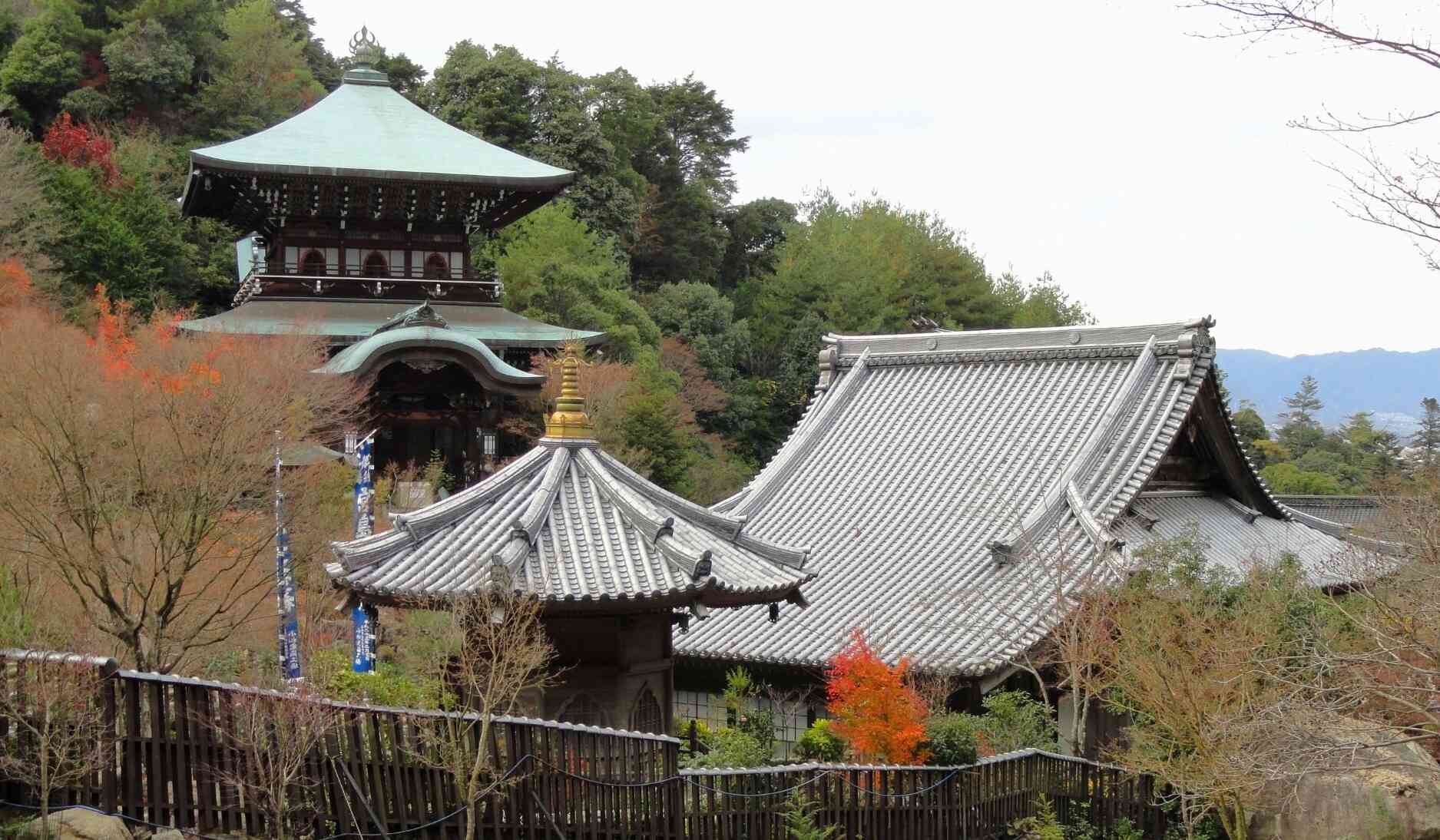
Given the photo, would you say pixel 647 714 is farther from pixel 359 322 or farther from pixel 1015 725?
pixel 359 322

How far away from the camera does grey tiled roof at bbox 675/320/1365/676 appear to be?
16.9 metres

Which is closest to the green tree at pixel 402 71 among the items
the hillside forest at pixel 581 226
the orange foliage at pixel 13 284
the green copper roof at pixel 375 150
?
the hillside forest at pixel 581 226

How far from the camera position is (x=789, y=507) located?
68.2ft

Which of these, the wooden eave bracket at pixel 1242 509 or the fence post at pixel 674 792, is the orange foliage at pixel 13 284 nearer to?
the fence post at pixel 674 792

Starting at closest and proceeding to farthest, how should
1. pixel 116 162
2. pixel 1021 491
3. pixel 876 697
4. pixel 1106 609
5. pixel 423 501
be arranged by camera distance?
1. pixel 876 697
2. pixel 1106 609
3. pixel 1021 491
4. pixel 423 501
5. pixel 116 162

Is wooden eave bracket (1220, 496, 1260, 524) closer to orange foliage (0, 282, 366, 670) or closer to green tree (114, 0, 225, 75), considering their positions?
orange foliage (0, 282, 366, 670)

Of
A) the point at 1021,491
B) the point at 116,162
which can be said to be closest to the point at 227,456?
the point at 1021,491

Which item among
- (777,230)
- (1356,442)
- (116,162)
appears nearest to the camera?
(116,162)

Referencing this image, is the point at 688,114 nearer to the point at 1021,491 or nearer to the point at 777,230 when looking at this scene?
the point at 777,230

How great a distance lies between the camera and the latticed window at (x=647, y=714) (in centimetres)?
1107

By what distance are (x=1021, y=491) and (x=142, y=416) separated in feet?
35.2

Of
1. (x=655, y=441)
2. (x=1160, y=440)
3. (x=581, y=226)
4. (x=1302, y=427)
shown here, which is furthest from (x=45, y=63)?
(x=1302, y=427)

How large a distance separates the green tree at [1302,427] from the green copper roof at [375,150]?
138ft

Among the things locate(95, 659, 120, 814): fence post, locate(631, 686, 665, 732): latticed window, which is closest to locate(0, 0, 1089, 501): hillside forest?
locate(631, 686, 665, 732): latticed window
